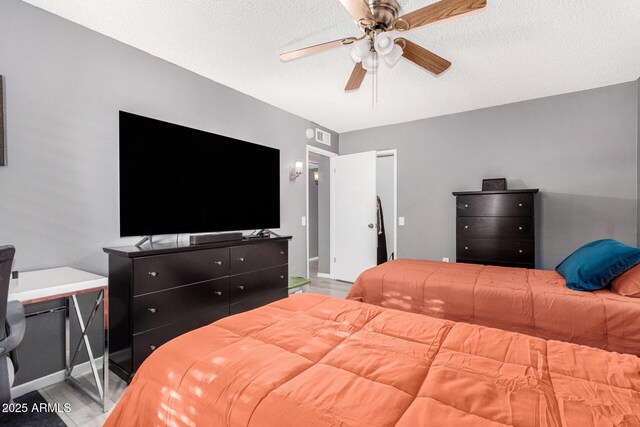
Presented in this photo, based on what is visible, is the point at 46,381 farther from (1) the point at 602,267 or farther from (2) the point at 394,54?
(1) the point at 602,267

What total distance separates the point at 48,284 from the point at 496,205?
4.19 m

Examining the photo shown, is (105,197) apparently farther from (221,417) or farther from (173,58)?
(221,417)

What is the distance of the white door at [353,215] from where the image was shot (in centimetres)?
495

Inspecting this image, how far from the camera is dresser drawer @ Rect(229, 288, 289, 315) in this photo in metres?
2.86

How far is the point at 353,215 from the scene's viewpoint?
5.14 m

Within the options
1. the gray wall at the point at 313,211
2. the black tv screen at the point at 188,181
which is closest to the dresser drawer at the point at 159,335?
the black tv screen at the point at 188,181

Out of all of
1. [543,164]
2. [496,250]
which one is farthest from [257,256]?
[543,164]

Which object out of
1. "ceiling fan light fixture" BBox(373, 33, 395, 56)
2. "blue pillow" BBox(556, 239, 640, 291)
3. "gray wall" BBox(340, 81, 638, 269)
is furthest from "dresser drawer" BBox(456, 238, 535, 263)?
"ceiling fan light fixture" BBox(373, 33, 395, 56)

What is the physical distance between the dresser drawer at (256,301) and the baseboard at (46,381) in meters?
1.09

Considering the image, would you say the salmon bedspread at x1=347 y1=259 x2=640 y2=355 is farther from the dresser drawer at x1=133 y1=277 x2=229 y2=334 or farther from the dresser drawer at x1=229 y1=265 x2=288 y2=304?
the dresser drawer at x1=133 y1=277 x2=229 y2=334

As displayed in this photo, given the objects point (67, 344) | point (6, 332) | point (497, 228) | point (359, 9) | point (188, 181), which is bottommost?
point (67, 344)

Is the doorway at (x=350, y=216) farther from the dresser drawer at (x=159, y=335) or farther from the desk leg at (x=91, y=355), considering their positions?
the desk leg at (x=91, y=355)

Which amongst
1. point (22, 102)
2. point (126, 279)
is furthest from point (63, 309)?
point (22, 102)

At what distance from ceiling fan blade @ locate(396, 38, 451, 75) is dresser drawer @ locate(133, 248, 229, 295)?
2186 millimetres
